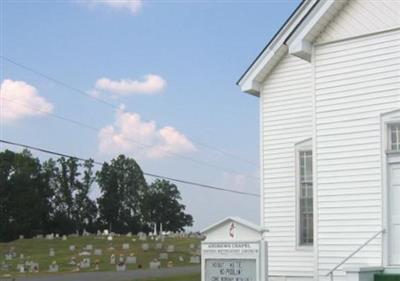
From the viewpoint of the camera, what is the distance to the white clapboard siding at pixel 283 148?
18.1 meters

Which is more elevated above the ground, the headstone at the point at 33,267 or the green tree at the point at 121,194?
the green tree at the point at 121,194

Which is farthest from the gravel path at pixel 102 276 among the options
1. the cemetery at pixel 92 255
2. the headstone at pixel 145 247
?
the headstone at pixel 145 247

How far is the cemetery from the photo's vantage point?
3944 cm

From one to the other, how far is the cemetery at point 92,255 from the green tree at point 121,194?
53309 mm

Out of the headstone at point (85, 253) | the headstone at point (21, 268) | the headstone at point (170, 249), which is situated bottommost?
the headstone at point (21, 268)

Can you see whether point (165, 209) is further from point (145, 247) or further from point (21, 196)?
point (145, 247)

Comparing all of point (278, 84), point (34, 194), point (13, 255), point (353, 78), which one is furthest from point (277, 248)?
point (34, 194)

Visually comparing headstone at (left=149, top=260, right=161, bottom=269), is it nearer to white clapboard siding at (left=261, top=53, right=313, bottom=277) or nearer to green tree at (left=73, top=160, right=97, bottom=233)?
white clapboard siding at (left=261, top=53, right=313, bottom=277)

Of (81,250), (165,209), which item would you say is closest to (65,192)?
(165,209)

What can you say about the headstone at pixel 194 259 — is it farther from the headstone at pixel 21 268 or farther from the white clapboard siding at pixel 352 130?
the white clapboard siding at pixel 352 130

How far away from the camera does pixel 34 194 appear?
336 ft

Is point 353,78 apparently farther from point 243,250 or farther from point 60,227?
point 60,227

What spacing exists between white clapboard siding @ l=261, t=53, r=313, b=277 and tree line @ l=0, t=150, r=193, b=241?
261 feet

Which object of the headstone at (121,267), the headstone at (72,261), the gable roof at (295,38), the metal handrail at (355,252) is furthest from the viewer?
the headstone at (72,261)
